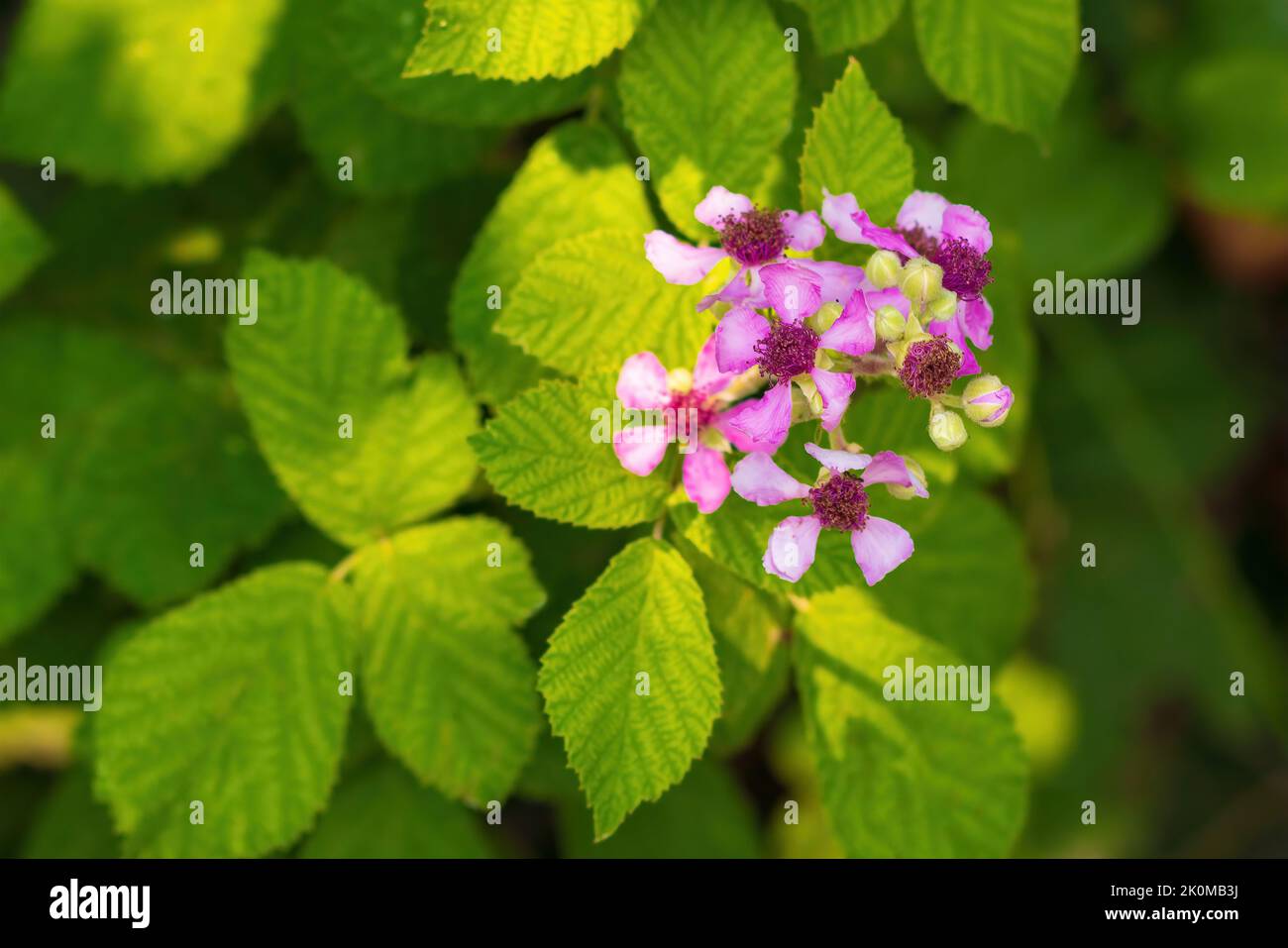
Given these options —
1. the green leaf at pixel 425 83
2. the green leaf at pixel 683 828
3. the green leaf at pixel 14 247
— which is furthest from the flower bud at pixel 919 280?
the green leaf at pixel 14 247

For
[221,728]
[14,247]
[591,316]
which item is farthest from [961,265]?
[14,247]

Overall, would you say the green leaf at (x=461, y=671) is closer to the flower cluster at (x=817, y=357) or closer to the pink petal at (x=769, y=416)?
the flower cluster at (x=817, y=357)

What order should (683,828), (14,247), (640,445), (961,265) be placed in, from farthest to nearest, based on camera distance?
(683,828) < (14,247) < (640,445) < (961,265)

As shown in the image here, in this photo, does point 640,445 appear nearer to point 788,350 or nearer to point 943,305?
point 788,350

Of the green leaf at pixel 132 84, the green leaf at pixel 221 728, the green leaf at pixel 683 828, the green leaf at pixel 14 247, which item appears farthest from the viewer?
the green leaf at pixel 683 828

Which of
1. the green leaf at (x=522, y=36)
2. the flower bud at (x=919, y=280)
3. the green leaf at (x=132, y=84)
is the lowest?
the flower bud at (x=919, y=280)
